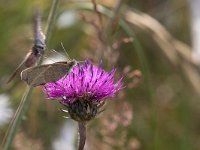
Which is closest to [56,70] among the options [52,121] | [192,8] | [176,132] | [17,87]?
[17,87]

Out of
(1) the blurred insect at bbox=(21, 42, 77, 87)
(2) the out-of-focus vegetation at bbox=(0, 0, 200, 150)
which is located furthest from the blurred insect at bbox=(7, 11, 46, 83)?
(2) the out-of-focus vegetation at bbox=(0, 0, 200, 150)

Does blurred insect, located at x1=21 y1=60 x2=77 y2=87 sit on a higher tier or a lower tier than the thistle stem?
higher

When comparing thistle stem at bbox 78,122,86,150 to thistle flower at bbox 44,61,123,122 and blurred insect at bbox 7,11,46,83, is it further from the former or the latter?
blurred insect at bbox 7,11,46,83

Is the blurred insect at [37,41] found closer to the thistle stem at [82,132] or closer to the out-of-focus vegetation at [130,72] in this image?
the thistle stem at [82,132]

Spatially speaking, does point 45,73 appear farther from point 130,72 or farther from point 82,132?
point 130,72

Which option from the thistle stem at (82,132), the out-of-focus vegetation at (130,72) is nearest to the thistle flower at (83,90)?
the thistle stem at (82,132)
